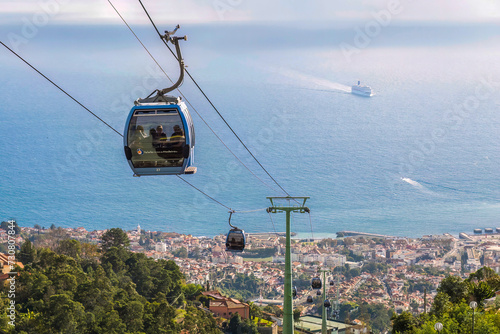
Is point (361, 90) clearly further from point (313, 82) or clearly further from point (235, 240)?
point (235, 240)

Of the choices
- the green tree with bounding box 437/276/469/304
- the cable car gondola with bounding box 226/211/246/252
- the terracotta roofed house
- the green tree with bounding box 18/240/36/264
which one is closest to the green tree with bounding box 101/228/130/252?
the green tree with bounding box 18/240/36/264

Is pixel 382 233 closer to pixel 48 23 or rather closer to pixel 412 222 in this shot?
pixel 412 222

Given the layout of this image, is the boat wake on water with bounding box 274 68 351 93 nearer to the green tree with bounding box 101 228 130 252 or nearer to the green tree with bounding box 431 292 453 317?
the green tree with bounding box 101 228 130 252

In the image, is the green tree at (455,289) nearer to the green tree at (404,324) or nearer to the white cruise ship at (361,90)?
the green tree at (404,324)

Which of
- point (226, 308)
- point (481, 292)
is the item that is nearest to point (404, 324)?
point (481, 292)

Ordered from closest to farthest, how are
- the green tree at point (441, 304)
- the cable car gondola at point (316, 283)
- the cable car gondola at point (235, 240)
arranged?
the cable car gondola at point (235, 240) → the cable car gondola at point (316, 283) → the green tree at point (441, 304)

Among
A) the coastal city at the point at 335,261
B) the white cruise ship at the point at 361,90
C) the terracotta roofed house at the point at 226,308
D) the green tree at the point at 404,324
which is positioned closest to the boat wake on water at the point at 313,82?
the white cruise ship at the point at 361,90
